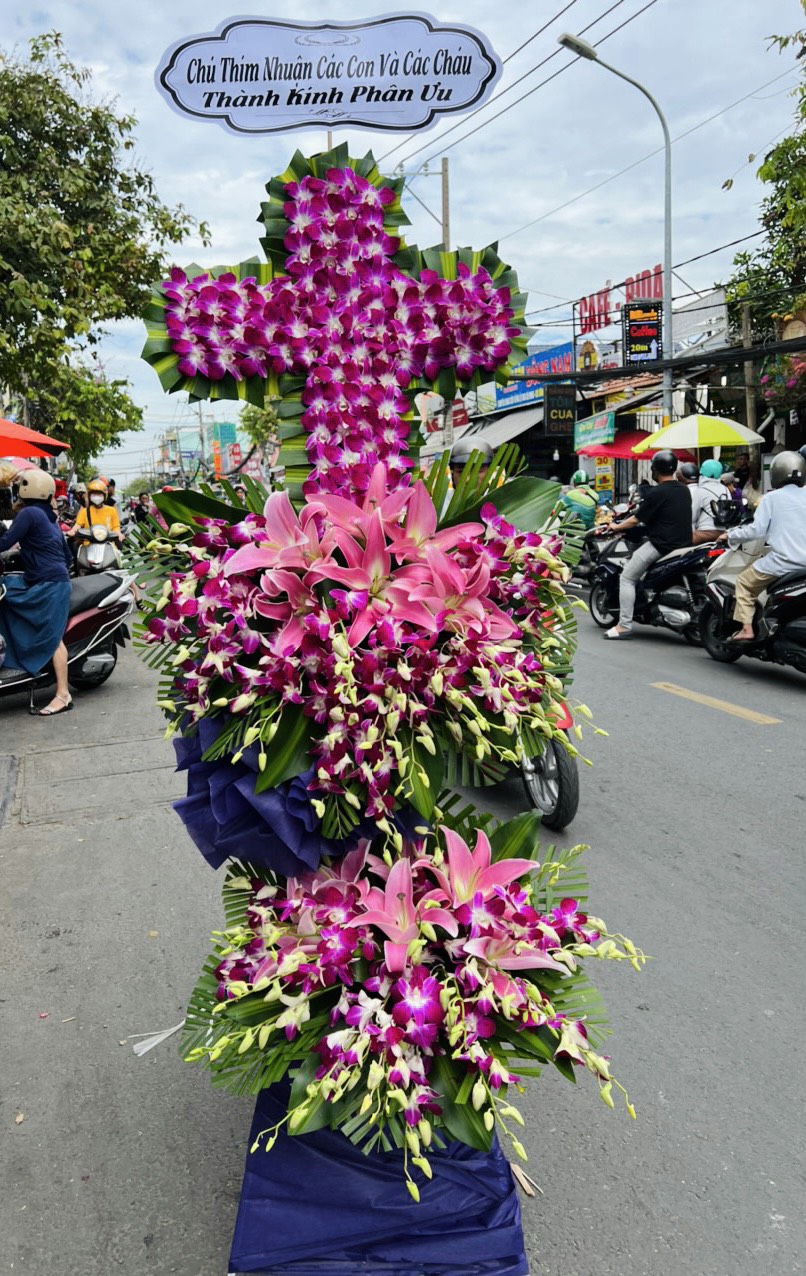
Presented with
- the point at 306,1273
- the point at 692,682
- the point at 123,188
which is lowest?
the point at 692,682

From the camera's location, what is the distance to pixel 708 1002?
109 inches

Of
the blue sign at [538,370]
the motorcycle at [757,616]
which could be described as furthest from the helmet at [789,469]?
the blue sign at [538,370]

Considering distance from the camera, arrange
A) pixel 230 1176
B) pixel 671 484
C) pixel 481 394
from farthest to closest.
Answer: pixel 481 394, pixel 671 484, pixel 230 1176

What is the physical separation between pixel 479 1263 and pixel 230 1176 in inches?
29.4

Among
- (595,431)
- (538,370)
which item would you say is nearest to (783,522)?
(595,431)

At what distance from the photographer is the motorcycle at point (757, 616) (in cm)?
645

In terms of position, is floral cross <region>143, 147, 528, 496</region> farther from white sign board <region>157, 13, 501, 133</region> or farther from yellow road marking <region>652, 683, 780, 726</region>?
yellow road marking <region>652, 683, 780, 726</region>

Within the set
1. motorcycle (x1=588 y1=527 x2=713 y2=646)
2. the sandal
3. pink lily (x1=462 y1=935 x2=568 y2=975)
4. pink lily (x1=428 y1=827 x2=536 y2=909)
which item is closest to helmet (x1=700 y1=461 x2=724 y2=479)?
motorcycle (x1=588 y1=527 x2=713 y2=646)

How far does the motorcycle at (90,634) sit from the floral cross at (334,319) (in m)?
5.05

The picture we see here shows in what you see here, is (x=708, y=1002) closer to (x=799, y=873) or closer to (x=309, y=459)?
(x=799, y=873)

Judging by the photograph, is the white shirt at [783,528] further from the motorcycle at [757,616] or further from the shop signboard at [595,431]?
the shop signboard at [595,431]

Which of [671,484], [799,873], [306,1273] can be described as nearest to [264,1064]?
[306,1273]

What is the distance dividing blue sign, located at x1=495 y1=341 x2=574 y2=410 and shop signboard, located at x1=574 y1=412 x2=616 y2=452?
2847 mm

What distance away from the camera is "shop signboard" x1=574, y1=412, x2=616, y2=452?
1795 centimetres
